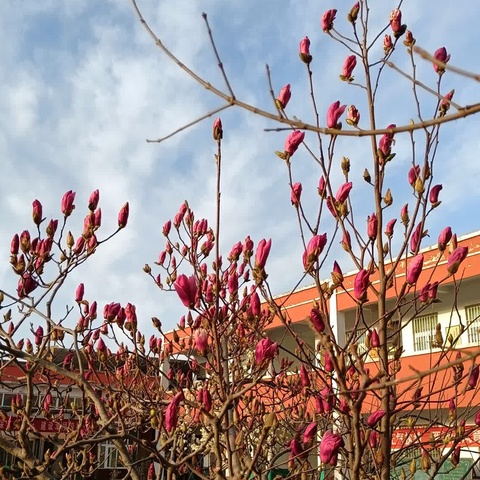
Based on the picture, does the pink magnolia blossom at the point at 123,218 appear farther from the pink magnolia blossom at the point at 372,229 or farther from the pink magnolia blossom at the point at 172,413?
the pink magnolia blossom at the point at 172,413

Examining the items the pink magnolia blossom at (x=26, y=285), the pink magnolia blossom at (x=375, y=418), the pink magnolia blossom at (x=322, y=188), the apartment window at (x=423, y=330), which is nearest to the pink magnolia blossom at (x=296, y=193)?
the pink magnolia blossom at (x=322, y=188)

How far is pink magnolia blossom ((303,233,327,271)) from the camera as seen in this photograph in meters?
2.16

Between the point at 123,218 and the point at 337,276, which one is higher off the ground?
the point at 123,218

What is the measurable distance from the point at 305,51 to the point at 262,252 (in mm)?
1002

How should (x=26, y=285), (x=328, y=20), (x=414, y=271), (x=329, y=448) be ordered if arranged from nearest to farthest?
(x=329, y=448)
(x=414, y=271)
(x=328, y=20)
(x=26, y=285)

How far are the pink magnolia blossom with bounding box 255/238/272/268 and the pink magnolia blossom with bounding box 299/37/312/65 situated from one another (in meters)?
0.93

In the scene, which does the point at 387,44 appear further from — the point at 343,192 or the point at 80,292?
the point at 80,292

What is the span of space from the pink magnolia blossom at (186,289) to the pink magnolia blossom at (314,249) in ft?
1.72

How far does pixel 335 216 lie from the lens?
241cm

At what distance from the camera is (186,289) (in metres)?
1.80

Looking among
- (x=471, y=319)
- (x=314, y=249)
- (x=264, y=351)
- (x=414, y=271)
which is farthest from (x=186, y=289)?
(x=471, y=319)

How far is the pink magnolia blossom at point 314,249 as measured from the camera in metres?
2.16

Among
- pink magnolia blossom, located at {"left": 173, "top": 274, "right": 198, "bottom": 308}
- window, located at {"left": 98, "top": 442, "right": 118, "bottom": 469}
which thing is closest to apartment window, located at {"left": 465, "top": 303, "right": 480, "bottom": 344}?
window, located at {"left": 98, "top": 442, "right": 118, "bottom": 469}

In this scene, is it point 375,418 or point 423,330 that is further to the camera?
point 423,330
